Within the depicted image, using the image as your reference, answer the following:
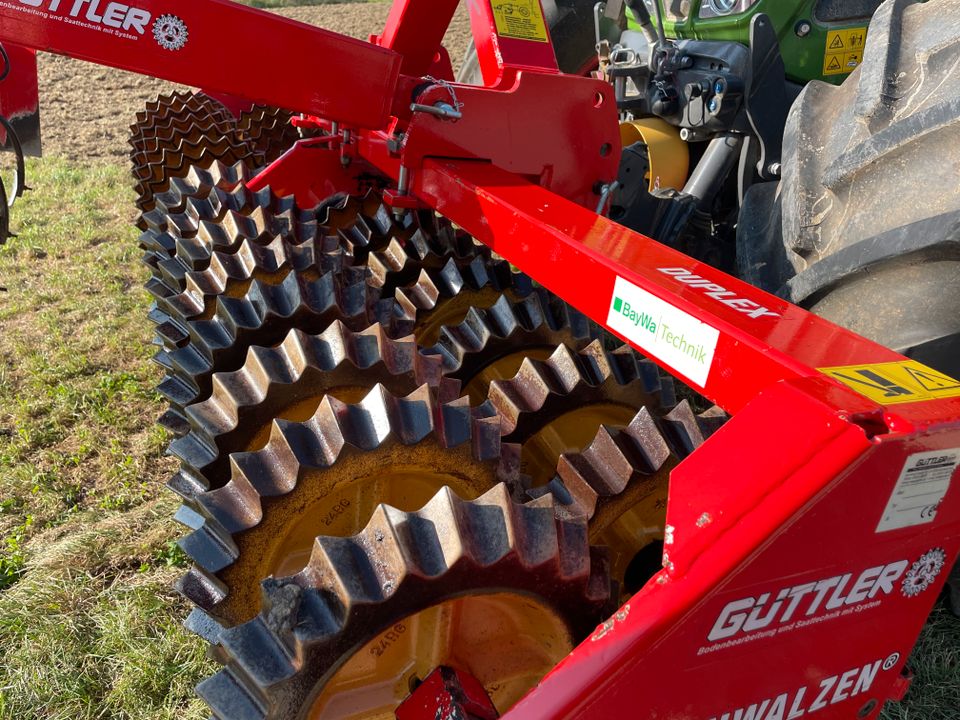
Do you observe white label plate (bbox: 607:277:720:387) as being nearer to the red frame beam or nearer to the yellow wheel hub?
the yellow wheel hub

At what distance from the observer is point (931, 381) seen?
103 centimetres

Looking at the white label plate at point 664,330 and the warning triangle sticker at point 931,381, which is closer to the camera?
the warning triangle sticker at point 931,381

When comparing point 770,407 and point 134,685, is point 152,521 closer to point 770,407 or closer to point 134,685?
point 134,685

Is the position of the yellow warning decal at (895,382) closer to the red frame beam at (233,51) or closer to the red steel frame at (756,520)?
the red steel frame at (756,520)

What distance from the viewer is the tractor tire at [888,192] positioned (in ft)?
4.39

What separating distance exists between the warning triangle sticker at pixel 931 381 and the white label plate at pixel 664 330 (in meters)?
0.24

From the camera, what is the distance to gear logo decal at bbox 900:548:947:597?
41.4 inches

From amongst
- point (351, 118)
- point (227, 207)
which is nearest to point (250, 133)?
point (227, 207)

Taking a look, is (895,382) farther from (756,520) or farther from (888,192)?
(888,192)

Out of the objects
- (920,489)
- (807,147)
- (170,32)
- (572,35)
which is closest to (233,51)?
(170,32)

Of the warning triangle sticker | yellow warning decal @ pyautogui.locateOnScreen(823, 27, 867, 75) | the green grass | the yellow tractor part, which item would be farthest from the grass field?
yellow warning decal @ pyautogui.locateOnScreen(823, 27, 867, 75)

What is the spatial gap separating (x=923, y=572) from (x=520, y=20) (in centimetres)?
160

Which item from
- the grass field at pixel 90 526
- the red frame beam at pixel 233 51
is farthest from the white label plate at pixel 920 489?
the red frame beam at pixel 233 51

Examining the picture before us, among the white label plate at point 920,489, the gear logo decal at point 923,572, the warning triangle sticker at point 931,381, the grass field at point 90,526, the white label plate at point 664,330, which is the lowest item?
the grass field at point 90,526
